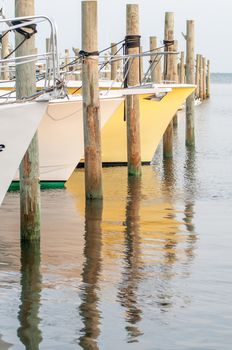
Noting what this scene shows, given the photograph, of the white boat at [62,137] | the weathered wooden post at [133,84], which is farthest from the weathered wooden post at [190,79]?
the white boat at [62,137]

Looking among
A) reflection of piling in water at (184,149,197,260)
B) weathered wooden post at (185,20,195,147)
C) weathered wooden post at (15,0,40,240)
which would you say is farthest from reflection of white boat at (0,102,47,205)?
weathered wooden post at (185,20,195,147)

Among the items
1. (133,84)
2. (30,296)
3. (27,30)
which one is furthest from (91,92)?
(30,296)

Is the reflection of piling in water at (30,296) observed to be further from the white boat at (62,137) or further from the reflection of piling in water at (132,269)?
the white boat at (62,137)

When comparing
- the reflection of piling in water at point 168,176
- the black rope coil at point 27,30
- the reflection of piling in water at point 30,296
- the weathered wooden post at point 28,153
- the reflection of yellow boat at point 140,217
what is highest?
the black rope coil at point 27,30

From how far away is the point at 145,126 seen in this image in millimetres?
24297

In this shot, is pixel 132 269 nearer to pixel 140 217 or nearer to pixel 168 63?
pixel 140 217

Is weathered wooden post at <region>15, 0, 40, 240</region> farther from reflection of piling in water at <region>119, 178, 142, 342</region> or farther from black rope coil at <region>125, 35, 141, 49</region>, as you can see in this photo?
black rope coil at <region>125, 35, 141, 49</region>

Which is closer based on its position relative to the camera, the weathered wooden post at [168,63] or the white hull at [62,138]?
the white hull at [62,138]

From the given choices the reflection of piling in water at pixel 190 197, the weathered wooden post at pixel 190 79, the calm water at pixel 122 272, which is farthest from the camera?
the weathered wooden post at pixel 190 79

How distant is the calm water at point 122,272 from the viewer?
1012 cm

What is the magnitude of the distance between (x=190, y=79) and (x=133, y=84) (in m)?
8.38

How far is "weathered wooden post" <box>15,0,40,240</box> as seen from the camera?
13195 millimetres

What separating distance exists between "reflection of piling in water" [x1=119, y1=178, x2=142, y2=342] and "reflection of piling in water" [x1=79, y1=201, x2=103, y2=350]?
307 mm

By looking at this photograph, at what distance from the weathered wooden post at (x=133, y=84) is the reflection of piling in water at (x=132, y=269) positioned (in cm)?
207
